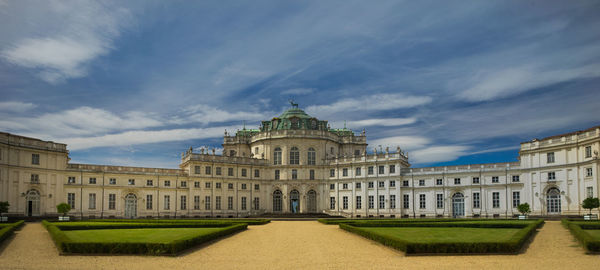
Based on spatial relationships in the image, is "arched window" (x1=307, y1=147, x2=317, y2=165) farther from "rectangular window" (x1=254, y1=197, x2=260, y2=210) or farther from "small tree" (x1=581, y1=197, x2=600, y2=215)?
"small tree" (x1=581, y1=197, x2=600, y2=215)

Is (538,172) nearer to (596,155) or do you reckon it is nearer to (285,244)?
(596,155)

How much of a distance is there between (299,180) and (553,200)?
37739mm

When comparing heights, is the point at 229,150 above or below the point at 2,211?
above

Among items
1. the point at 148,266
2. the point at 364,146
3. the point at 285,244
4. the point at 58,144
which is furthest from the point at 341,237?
the point at 364,146

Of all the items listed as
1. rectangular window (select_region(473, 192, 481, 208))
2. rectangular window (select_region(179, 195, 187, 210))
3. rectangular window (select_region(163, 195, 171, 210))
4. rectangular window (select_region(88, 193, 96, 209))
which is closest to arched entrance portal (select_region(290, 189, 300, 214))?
→ rectangular window (select_region(179, 195, 187, 210))

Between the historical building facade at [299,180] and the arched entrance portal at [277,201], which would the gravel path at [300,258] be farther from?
the arched entrance portal at [277,201]

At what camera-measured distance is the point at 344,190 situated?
258 feet

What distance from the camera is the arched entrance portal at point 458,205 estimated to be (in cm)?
6800

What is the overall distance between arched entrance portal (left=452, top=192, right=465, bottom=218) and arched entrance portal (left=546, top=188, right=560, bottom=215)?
453 inches

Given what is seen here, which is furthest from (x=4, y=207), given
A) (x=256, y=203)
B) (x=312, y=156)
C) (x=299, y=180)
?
(x=312, y=156)

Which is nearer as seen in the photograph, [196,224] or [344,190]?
[196,224]

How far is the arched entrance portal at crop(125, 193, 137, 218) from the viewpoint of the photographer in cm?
6831

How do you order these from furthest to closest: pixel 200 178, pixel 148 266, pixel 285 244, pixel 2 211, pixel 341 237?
1. pixel 200 178
2. pixel 2 211
3. pixel 341 237
4. pixel 285 244
5. pixel 148 266

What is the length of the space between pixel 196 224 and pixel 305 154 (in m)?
42.2
